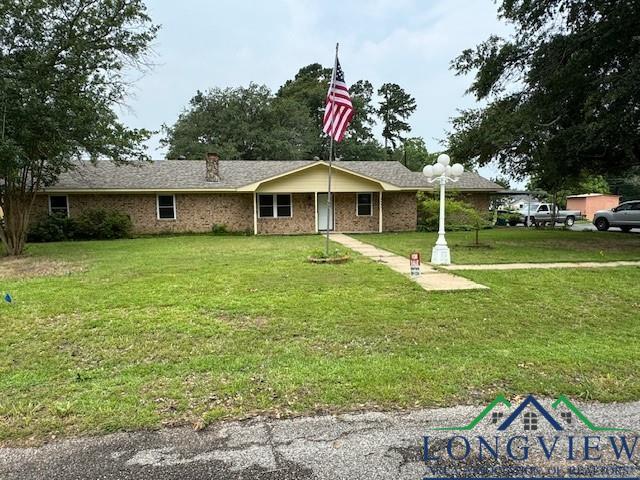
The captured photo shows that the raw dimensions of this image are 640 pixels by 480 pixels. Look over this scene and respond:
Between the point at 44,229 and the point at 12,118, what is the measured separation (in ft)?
27.7

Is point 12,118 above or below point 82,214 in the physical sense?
above

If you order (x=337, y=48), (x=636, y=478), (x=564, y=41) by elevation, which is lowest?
(x=636, y=478)

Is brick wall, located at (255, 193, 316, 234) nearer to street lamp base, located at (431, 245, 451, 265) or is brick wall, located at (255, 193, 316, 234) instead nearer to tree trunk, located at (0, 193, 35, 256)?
tree trunk, located at (0, 193, 35, 256)

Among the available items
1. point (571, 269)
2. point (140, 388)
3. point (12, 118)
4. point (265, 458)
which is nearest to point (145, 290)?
point (140, 388)

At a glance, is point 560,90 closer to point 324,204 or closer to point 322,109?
point 324,204

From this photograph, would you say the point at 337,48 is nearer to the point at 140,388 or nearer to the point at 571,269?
the point at 571,269

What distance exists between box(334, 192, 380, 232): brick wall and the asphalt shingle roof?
1489 millimetres

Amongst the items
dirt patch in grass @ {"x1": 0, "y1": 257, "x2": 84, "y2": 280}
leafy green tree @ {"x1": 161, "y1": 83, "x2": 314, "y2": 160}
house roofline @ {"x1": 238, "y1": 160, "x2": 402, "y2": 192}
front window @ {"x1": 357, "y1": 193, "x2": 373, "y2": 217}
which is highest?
leafy green tree @ {"x1": 161, "y1": 83, "x2": 314, "y2": 160}

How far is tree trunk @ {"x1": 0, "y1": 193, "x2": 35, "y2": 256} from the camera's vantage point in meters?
13.3

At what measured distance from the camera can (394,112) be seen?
5438 centimetres

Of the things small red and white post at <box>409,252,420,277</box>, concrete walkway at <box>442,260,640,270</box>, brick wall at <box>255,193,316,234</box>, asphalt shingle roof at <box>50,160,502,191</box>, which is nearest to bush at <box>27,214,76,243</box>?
asphalt shingle roof at <box>50,160,502,191</box>

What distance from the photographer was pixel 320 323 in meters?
5.31

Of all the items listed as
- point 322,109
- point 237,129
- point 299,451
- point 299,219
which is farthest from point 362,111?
point 299,451

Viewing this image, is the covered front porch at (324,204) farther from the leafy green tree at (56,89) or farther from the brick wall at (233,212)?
the leafy green tree at (56,89)
